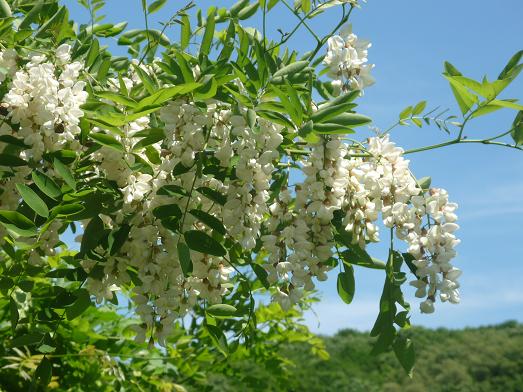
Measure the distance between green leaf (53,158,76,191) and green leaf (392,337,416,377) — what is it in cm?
71

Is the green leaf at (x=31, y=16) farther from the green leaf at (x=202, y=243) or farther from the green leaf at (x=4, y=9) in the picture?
the green leaf at (x=202, y=243)

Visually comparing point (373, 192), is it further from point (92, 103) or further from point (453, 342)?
point (453, 342)

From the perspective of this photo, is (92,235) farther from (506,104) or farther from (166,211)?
(506,104)

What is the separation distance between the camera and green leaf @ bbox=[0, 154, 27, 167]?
1510 mm

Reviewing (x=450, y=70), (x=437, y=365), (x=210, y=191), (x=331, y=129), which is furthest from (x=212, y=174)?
(x=437, y=365)

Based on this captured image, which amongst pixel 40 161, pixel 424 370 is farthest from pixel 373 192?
pixel 424 370

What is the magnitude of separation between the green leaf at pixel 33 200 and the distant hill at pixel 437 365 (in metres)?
10.1

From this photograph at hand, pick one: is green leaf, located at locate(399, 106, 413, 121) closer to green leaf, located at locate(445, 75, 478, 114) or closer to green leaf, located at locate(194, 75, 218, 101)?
green leaf, located at locate(445, 75, 478, 114)

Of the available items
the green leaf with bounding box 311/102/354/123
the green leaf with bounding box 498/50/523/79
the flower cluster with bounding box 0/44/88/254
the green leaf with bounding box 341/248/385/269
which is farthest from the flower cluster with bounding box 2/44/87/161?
the green leaf with bounding box 498/50/523/79

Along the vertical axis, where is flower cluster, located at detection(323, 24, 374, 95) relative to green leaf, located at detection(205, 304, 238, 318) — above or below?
above

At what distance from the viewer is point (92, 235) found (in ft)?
5.01

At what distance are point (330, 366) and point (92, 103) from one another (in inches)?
425

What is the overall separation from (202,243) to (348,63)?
1.50ft

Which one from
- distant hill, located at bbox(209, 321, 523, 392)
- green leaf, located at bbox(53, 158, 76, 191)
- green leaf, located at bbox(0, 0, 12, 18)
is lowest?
green leaf, located at bbox(53, 158, 76, 191)
